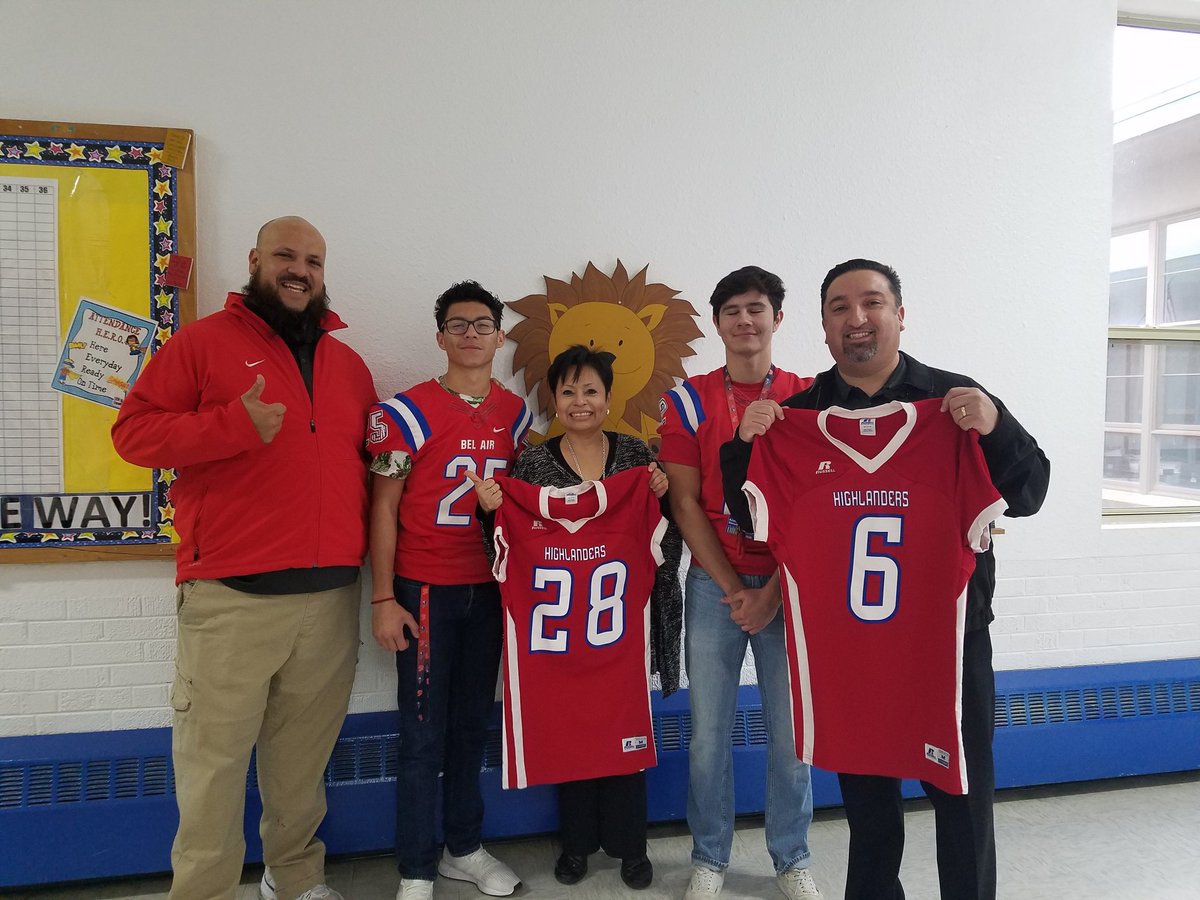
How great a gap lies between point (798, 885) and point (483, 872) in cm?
92

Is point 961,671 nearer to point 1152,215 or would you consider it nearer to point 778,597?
point 778,597

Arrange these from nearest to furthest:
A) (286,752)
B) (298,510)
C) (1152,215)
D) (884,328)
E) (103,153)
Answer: (884,328) → (298,510) → (286,752) → (103,153) → (1152,215)

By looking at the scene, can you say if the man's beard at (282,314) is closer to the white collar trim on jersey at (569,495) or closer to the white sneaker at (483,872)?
the white collar trim on jersey at (569,495)

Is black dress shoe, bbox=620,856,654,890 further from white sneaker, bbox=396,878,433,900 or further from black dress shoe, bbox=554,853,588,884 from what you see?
white sneaker, bbox=396,878,433,900

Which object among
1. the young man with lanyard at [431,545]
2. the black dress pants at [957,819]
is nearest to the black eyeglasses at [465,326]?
the young man with lanyard at [431,545]

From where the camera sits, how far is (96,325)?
6.71 feet

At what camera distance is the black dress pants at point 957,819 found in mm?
1441

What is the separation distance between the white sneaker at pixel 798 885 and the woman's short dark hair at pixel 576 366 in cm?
151

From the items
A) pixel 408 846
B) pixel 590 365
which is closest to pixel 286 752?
pixel 408 846

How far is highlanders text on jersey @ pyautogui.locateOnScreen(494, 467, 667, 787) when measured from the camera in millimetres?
1825

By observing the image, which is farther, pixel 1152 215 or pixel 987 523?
pixel 1152 215

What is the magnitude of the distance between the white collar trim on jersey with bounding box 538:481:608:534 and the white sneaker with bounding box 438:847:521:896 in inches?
42.2

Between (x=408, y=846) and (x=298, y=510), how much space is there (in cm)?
101

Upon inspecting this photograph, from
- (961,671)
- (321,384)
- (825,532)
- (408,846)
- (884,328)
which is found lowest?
(408,846)
